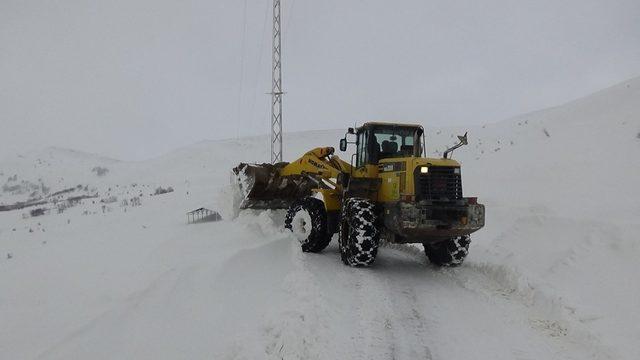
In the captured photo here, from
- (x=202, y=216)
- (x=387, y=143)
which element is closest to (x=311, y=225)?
(x=387, y=143)

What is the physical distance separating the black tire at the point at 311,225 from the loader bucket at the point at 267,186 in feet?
4.70

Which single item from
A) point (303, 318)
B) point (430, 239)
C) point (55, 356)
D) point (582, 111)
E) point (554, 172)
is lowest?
point (55, 356)

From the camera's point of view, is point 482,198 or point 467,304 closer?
point 467,304

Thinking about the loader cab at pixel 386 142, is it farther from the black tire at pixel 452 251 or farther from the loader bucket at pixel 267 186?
the loader bucket at pixel 267 186

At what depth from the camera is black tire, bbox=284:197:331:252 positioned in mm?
9922

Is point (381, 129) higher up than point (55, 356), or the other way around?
point (381, 129)

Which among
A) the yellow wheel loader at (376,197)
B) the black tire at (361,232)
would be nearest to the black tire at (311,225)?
the yellow wheel loader at (376,197)

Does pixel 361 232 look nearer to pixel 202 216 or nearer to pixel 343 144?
pixel 343 144

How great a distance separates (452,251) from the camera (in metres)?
9.09

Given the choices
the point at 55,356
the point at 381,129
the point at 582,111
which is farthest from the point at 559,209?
the point at 582,111

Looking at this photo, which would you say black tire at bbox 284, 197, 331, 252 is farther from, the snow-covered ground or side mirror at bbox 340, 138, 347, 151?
side mirror at bbox 340, 138, 347, 151

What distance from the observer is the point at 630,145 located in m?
14.3

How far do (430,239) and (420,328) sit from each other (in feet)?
8.89

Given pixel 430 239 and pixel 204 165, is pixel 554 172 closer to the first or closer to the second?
pixel 430 239
